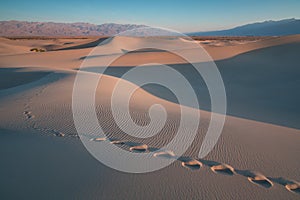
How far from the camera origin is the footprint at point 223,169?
311 cm

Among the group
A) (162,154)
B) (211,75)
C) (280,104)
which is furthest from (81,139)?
(211,75)

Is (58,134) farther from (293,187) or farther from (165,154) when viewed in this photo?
(293,187)

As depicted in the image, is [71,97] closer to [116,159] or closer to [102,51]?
[116,159]

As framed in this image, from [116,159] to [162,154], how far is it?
743 mm

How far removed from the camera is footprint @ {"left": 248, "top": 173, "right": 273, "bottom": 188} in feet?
9.40

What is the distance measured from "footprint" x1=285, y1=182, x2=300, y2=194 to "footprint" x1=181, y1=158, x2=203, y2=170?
3.68ft

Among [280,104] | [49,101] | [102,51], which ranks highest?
[102,51]

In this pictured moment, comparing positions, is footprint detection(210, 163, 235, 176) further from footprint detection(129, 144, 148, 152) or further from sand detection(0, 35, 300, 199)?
footprint detection(129, 144, 148, 152)

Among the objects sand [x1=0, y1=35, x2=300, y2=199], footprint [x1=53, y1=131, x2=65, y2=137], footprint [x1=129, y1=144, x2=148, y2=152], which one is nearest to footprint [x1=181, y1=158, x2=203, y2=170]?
sand [x1=0, y1=35, x2=300, y2=199]

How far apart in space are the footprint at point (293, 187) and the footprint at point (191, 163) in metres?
1.12

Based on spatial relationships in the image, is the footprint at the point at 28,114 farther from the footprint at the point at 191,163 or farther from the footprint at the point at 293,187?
the footprint at the point at 293,187

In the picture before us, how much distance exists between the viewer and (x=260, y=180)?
2.95 metres

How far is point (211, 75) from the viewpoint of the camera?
13977 millimetres

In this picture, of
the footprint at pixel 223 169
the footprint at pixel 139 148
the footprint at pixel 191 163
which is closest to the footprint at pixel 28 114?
the footprint at pixel 139 148
